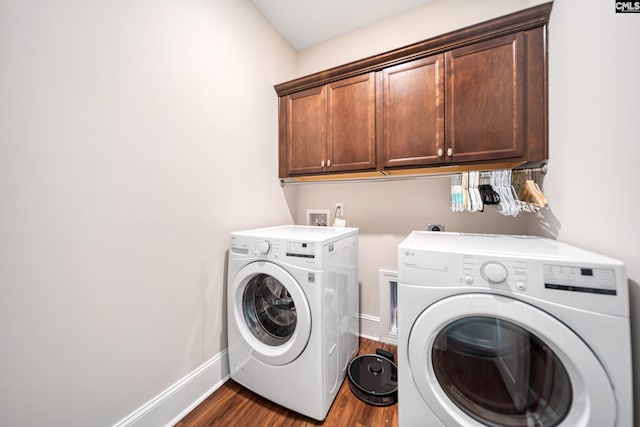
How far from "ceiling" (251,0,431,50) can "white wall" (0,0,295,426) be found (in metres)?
0.45

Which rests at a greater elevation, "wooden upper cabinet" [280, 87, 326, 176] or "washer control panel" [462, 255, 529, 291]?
"wooden upper cabinet" [280, 87, 326, 176]

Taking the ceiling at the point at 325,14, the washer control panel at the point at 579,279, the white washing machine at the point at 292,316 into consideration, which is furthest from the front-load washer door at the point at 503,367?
the ceiling at the point at 325,14

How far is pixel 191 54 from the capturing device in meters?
1.30

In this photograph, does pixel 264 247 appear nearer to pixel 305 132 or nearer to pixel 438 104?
pixel 305 132

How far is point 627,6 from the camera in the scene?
72cm

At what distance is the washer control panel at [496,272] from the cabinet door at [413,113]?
790 mm

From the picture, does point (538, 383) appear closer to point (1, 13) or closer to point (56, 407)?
point (56, 407)

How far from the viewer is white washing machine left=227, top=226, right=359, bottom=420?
1135 mm

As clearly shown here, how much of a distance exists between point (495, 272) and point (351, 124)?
1.31 m

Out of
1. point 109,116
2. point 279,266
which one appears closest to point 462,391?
point 279,266

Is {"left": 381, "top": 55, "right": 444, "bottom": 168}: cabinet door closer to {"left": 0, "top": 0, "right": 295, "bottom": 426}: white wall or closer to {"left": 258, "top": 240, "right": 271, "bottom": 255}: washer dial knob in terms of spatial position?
{"left": 258, "top": 240, "right": 271, "bottom": 255}: washer dial knob

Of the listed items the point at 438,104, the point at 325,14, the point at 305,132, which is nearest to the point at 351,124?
the point at 305,132

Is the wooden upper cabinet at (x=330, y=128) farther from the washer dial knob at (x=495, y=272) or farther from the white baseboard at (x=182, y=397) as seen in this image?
the white baseboard at (x=182, y=397)

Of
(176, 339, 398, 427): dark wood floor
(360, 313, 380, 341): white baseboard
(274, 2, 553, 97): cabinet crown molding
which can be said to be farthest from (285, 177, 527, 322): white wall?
(274, 2, 553, 97): cabinet crown molding
